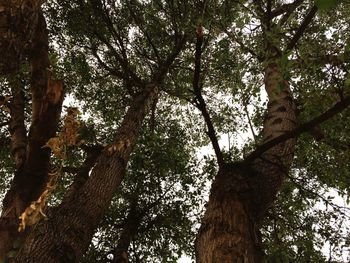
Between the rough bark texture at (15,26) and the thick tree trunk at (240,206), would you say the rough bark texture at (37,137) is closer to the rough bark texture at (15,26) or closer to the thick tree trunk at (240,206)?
the rough bark texture at (15,26)

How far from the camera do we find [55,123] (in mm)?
4043

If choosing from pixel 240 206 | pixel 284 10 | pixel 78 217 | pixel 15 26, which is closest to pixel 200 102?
pixel 240 206

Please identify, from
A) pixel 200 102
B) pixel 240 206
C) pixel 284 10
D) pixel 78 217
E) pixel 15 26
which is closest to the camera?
pixel 15 26

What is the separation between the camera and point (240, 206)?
4055 mm

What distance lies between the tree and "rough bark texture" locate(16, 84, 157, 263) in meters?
0.02

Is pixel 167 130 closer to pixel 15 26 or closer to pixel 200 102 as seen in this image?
pixel 200 102

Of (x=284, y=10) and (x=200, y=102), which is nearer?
(x=200, y=102)

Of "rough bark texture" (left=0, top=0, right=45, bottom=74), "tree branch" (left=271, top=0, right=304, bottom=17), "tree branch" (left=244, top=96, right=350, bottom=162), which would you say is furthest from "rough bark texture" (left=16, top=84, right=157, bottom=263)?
"tree branch" (left=271, top=0, right=304, bottom=17)

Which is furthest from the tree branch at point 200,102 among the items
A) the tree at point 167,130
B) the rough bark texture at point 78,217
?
the rough bark texture at point 78,217

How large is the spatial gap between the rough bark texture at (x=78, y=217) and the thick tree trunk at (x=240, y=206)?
1716 mm

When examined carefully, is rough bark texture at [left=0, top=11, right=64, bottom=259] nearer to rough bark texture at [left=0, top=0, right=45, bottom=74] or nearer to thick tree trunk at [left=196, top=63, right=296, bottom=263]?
rough bark texture at [left=0, top=0, right=45, bottom=74]

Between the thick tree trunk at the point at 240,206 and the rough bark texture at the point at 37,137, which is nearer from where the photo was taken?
the thick tree trunk at the point at 240,206

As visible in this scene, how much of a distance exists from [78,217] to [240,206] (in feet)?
7.25

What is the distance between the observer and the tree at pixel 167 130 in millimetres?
3775
